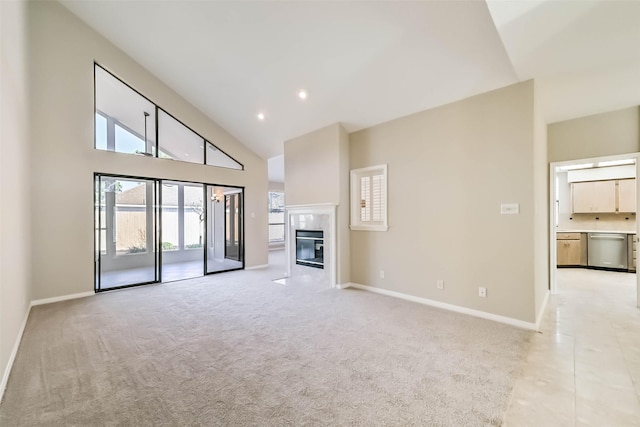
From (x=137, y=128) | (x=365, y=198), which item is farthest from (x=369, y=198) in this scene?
(x=137, y=128)

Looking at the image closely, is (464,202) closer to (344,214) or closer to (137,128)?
(344,214)

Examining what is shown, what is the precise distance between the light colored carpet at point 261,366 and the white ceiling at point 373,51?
2.87 metres

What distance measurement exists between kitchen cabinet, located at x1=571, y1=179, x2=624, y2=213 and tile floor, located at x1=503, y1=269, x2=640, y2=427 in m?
3.23

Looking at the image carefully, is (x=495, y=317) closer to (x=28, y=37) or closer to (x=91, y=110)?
(x=91, y=110)

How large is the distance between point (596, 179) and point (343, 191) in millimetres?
6302

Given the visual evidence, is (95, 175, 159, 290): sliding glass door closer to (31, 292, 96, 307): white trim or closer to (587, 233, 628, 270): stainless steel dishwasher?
(31, 292, 96, 307): white trim

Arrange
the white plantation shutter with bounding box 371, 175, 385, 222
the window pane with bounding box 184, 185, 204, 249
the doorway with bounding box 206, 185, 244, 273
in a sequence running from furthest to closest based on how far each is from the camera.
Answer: the window pane with bounding box 184, 185, 204, 249 → the doorway with bounding box 206, 185, 244, 273 → the white plantation shutter with bounding box 371, 175, 385, 222

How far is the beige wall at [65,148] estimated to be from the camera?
161 inches

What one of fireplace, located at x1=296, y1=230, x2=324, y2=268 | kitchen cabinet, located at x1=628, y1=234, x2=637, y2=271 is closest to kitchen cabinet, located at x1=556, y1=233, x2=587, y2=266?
kitchen cabinet, located at x1=628, y1=234, x2=637, y2=271

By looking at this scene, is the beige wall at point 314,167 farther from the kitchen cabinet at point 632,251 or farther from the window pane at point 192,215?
the kitchen cabinet at point 632,251

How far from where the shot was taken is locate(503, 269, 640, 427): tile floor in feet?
5.76

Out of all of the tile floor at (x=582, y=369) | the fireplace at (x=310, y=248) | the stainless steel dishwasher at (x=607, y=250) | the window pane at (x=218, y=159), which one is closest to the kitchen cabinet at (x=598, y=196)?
the stainless steel dishwasher at (x=607, y=250)

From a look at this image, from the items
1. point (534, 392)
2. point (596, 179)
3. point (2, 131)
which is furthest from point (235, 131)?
point (596, 179)

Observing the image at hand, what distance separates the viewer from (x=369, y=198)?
4852 mm
